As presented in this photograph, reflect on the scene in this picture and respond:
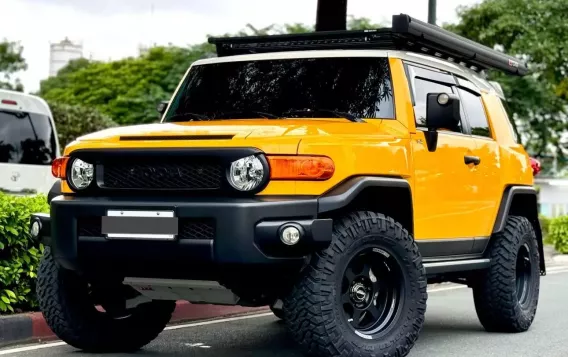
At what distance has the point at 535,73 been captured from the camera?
33156mm

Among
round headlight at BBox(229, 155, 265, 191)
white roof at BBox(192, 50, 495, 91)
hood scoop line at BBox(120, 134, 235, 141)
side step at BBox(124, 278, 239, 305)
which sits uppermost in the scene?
white roof at BBox(192, 50, 495, 91)

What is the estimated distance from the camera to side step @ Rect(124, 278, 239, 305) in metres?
5.89

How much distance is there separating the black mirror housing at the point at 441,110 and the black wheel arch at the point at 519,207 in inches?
56.4

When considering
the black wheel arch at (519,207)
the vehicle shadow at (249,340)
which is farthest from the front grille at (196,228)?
the black wheel arch at (519,207)

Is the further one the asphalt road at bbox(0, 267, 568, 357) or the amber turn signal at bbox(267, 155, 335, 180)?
the asphalt road at bbox(0, 267, 568, 357)

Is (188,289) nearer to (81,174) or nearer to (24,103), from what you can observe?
(81,174)

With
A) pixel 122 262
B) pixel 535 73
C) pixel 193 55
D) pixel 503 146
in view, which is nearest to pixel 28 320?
pixel 122 262

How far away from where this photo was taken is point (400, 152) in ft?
21.2

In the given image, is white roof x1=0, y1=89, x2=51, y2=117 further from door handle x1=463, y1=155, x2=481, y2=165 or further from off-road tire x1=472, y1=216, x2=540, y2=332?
door handle x1=463, y1=155, x2=481, y2=165

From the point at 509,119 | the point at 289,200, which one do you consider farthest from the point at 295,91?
the point at 509,119

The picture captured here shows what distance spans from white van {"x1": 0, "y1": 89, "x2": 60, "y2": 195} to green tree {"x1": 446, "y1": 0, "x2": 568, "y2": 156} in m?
16.8

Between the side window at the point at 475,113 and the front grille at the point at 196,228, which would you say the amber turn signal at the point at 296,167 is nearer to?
the front grille at the point at 196,228

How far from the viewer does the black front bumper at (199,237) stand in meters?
5.55

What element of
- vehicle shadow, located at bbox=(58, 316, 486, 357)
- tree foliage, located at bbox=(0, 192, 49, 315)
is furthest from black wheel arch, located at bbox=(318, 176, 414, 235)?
tree foliage, located at bbox=(0, 192, 49, 315)
